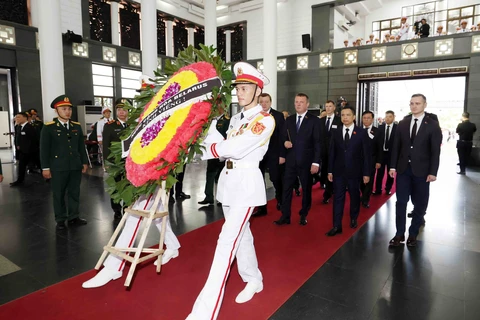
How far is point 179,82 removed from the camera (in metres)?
2.31

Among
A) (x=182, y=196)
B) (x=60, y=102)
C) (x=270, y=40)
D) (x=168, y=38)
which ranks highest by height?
(x=168, y=38)

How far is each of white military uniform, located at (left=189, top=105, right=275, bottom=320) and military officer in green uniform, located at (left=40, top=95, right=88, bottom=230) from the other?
2532 millimetres

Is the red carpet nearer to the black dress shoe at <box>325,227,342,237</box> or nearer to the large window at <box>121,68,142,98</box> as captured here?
the black dress shoe at <box>325,227,342,237</box>

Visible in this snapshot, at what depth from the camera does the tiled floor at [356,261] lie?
7.62ft

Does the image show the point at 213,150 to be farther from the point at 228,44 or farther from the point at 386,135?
the point at 228,44

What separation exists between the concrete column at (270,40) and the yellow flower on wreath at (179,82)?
8414 mm

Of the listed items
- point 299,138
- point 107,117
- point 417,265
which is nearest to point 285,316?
point 417,265

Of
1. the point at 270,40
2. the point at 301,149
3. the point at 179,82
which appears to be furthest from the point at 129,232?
the point at 270,40

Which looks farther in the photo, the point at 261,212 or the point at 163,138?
the point at 261,212

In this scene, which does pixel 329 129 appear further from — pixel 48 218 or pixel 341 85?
pixel 341 85

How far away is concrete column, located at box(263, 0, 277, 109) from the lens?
416 inches

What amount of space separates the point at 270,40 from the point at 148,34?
4.76 m

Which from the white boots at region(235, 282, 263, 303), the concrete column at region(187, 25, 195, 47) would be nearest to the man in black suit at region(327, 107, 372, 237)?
the white boots at region(235, 282, 263, 303)

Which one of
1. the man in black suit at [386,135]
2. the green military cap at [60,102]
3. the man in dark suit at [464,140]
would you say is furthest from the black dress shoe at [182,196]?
the man in dark suit at [464,140]
